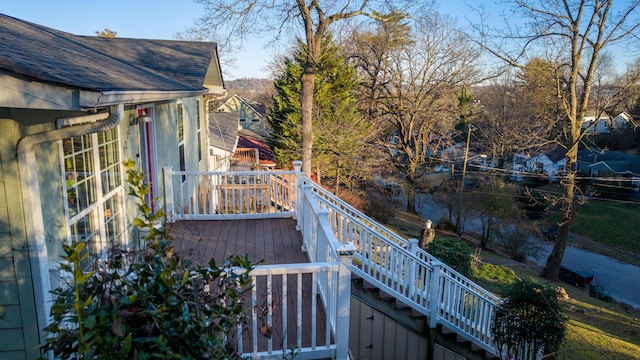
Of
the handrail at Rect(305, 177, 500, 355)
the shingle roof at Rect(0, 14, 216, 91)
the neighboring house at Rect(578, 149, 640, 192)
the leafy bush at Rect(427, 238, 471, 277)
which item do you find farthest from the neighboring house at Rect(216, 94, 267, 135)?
the handrail at Rect(305, 177, 500, 355)

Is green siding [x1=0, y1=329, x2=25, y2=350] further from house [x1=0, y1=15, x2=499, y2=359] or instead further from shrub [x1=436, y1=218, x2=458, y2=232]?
shrub [x1=436, y1=218, x2=458, y2=232]

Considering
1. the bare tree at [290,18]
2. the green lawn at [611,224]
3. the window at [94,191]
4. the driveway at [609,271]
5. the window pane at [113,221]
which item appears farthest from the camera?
the green lawn at [611,224]

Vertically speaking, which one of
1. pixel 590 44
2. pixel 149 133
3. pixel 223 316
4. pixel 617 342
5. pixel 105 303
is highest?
pixel 590 44

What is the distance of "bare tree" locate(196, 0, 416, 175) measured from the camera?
41.5 feet

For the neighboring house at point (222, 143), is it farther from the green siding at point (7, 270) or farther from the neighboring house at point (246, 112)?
the neighboring house at point (246, 112)

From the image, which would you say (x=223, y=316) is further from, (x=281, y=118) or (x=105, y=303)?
(x=281, y=118)

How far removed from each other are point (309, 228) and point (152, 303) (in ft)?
12.4

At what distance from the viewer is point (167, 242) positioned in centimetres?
211

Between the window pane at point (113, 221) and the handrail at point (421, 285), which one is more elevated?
the window pane at point (113, 221)

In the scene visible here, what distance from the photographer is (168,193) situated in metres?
6.75

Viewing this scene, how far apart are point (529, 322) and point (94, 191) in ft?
19.0

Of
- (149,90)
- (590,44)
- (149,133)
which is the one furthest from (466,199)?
(149,90)

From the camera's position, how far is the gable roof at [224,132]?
18.7 meters

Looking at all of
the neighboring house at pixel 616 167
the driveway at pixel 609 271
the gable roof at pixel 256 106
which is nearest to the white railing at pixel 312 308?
the driveway at pixel 609 271
